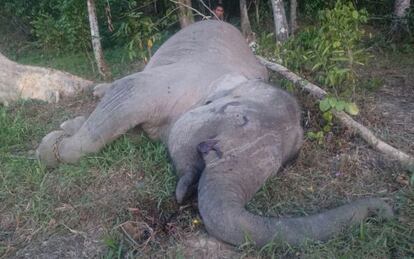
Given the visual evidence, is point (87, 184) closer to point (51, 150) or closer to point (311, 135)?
point (51, 150)

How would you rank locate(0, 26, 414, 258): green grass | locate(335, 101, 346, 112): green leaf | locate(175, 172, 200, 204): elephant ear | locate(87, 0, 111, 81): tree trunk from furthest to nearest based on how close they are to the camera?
locate(87, 0, 111, 81): tree trunk → locate(335, 101, 346, 112): green leaf → locate(175, 172, 200, 204): elephant ear → locate(0, 26, 414, 258): green grass

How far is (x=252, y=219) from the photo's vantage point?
326cm

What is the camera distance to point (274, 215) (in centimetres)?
384

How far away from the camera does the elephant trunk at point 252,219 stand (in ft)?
10.6

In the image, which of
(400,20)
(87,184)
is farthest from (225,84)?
(400,20)

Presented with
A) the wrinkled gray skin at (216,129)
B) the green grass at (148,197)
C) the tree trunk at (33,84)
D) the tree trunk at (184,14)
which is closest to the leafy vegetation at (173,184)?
the green grass at (148,197)

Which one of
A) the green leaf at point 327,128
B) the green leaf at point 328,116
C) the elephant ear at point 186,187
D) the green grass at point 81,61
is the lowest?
the green grass at point 81,61

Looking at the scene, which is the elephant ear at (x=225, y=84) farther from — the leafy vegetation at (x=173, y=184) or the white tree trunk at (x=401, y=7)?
the white tree trunk at (x=401, y=7)

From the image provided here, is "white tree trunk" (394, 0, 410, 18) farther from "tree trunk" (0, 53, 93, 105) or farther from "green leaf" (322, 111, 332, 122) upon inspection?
"tree trunk" (0, 53, 93, 105)

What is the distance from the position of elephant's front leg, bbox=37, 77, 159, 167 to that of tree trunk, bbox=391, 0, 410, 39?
406 centimetres

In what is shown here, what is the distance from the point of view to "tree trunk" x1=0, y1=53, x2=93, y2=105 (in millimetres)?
6277

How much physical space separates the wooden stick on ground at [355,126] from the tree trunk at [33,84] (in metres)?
2.29

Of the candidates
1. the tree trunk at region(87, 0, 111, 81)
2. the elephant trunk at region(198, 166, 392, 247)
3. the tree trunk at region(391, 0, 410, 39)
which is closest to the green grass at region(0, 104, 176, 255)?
the elephant trunk at region(198, 166, 392, 247)

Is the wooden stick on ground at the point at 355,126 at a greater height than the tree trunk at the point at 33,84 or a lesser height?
lesser
